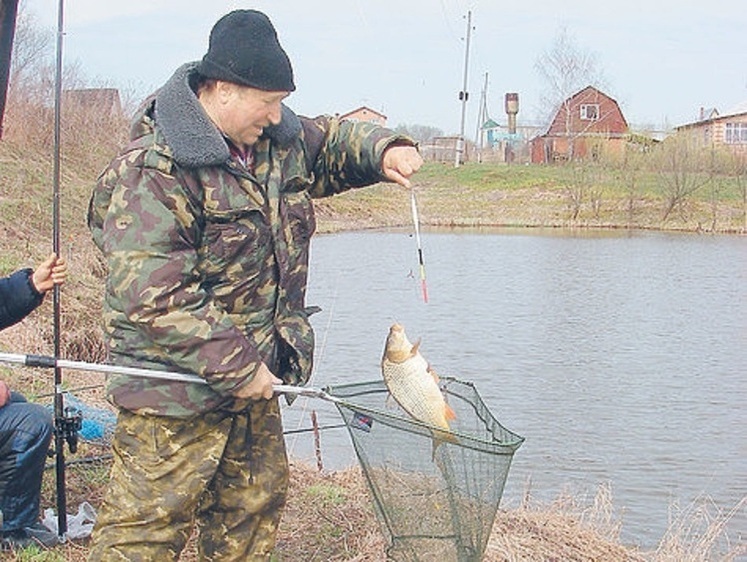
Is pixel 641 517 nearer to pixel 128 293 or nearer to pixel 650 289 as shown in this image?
pixel 128 293

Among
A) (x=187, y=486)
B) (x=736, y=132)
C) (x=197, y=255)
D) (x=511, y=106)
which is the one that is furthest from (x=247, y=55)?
(x=511, y=106)

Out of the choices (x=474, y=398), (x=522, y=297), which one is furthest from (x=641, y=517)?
(x=522, y=297)

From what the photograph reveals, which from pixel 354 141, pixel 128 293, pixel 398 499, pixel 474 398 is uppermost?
pixel 354 141

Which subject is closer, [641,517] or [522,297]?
[641,517]

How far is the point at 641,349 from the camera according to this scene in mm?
13203

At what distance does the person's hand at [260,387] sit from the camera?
9.71 ft

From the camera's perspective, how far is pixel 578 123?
54.3 metres

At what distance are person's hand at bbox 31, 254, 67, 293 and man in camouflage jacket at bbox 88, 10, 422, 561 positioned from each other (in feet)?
2.85

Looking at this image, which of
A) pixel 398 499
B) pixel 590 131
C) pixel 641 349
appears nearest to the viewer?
pixel 398 499

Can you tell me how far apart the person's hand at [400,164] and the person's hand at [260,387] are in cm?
73

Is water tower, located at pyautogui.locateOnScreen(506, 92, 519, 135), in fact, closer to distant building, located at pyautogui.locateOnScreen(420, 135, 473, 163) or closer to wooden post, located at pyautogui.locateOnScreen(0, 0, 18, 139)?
distant building, located at pyautogui.locateOnScreen(420, 135, 473, 163)

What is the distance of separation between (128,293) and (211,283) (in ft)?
0.85

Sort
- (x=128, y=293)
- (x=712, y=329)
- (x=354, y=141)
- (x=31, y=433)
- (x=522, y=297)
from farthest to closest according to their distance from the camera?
(x=522, y=297) < (x=712, y=329) < (x=31, y=433) < (x=354, y=141) < (x=128, y=293)

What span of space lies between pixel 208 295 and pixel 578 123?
53060mm
